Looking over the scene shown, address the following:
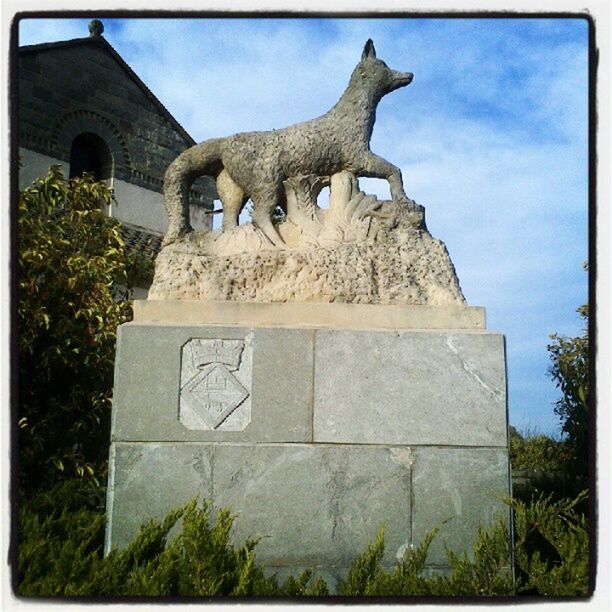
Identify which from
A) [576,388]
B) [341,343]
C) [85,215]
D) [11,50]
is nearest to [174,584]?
[341,343]

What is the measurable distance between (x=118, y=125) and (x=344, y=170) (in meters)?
10.8

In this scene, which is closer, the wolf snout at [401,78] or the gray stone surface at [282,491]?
the gray stone surface at [282,491]

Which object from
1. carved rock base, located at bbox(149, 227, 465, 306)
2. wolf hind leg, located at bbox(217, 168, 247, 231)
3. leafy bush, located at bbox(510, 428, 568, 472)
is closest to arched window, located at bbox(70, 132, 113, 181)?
leafy bush, located at bbox(510, 428, 568, 472)

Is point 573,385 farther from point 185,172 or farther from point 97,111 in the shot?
point 97,111

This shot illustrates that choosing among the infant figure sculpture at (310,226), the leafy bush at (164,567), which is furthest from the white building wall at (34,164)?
the leafy bush at (164,567)

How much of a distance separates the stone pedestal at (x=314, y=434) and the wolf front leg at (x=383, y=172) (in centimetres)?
110

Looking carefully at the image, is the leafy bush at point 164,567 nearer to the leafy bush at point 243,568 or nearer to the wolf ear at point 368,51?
the leafy bush at point 243,568

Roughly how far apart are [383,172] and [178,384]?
189cm

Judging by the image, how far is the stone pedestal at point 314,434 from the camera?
404 cm

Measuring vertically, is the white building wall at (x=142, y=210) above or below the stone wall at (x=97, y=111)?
below

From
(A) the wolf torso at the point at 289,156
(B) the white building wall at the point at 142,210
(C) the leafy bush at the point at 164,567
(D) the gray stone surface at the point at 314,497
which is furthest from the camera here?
(B) the white building wall at the point at 142,210

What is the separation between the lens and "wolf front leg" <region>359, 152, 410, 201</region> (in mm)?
4934

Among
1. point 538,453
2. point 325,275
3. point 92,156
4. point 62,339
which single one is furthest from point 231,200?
point 92,156

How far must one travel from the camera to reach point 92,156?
1451cm
